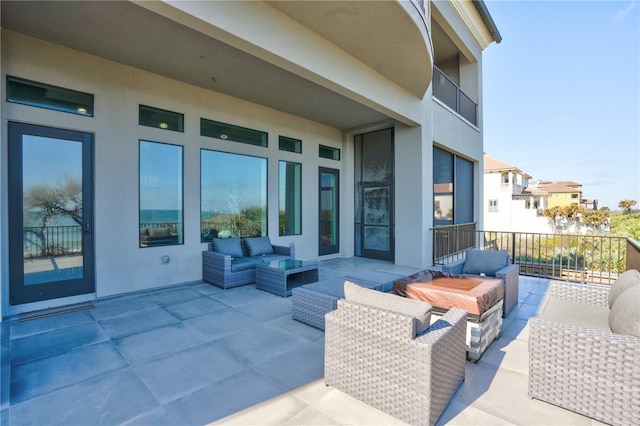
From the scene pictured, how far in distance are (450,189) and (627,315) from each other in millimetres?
7212

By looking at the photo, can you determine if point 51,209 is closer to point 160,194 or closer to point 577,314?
point 160,194

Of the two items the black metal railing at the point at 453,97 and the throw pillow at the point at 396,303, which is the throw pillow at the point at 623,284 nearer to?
the throw pillow at the point at 396,303

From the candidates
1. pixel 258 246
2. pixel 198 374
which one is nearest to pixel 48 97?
pixel 258 246

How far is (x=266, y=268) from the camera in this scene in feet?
16.3

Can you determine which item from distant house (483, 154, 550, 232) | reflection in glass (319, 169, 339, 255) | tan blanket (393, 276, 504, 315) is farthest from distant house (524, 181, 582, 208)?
tan blanket (393, 276, 504, 315)

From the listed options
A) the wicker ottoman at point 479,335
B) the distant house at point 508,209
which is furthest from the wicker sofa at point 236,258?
the distant house at point 508,209

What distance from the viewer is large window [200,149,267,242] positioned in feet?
19.1

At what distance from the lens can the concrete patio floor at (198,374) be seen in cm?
197

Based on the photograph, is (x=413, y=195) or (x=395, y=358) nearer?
(x=395, y=358)

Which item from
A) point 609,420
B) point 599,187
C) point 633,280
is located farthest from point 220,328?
point 599,187

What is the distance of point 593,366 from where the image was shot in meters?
1.89

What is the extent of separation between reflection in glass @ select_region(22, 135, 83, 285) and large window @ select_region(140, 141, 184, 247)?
0.86 meters

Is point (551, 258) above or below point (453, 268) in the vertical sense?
below

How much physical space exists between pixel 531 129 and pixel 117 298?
29.2 m
